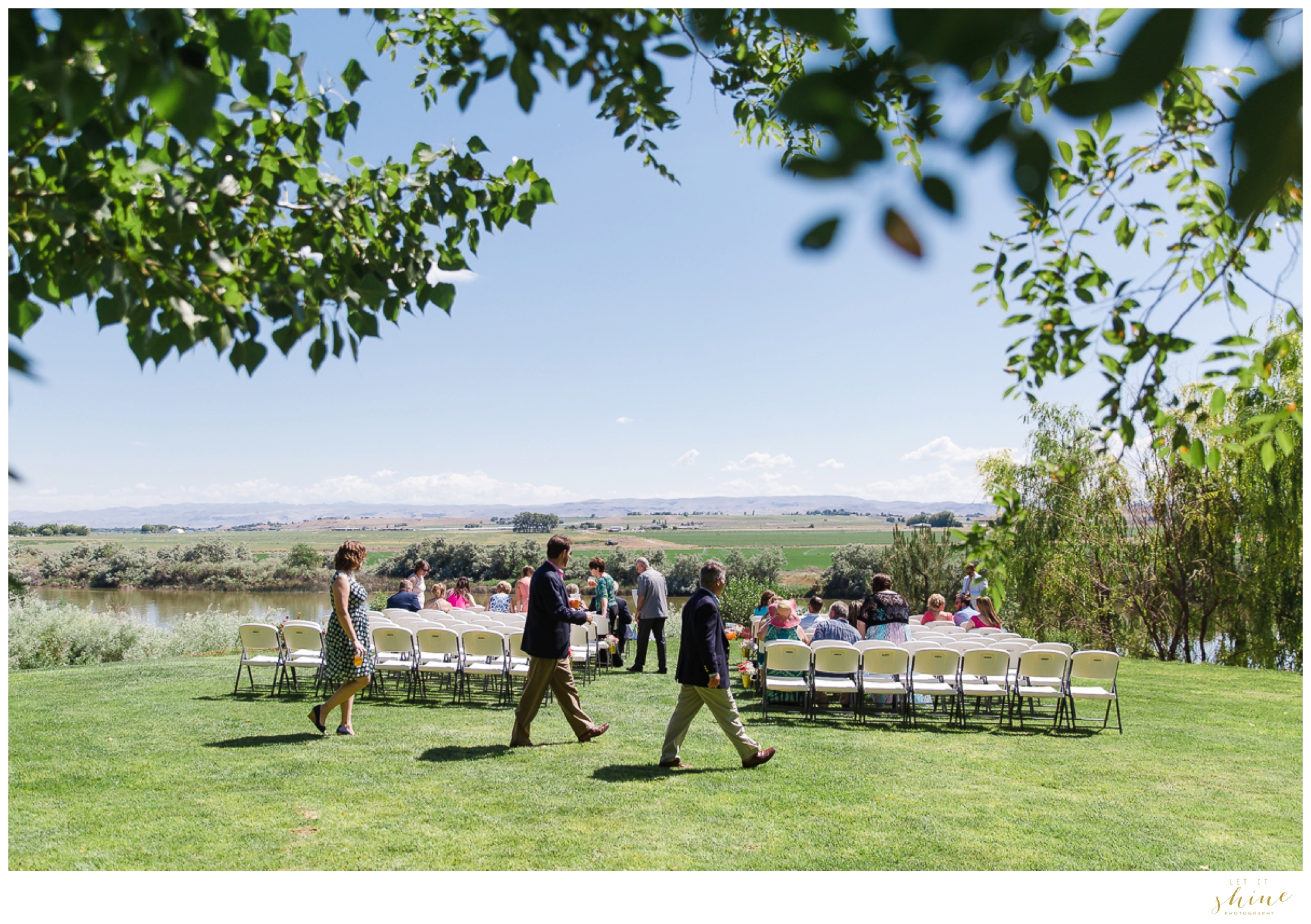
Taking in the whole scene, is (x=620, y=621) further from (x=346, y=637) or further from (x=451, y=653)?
(x=346, y=637)

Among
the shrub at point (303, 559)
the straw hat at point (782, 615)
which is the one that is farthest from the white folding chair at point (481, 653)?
the shrub at point (303, 559)

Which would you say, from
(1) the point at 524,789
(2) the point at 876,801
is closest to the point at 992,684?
(2) the point at 876,801

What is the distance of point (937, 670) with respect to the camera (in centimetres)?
820

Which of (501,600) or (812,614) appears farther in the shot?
(501,600)

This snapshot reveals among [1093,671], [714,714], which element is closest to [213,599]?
[714,714]

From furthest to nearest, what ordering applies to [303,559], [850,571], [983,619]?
[850,571] → [303,559] → [983,619]

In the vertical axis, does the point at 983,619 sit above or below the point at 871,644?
below

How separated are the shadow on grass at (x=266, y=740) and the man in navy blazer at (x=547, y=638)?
179 cm

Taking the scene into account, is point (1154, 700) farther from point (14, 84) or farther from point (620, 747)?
point (14, 84)

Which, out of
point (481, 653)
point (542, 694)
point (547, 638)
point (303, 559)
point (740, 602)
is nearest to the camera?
point (547, 638)

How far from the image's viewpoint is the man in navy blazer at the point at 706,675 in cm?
608

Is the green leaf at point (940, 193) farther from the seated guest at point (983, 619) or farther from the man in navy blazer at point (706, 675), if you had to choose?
the seated guest at point (983, 619)

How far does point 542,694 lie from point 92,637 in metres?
11.7
